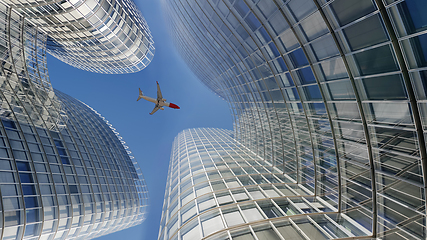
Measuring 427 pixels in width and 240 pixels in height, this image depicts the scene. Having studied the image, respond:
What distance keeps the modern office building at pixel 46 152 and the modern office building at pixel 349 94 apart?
18.4m

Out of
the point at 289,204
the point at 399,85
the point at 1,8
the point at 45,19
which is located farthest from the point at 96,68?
the point at 399,85

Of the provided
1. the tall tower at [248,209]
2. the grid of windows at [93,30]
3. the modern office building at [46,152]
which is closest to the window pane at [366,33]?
the tall tower at [248,209]

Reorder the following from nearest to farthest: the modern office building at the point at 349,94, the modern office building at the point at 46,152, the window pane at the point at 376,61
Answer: the modern office building at the point at 349,94 → the window pane at the point at 376,61 → the modern office building at the point at 46,152

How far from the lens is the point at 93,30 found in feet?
103

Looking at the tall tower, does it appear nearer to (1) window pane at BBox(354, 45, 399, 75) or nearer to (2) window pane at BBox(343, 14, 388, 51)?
(1) window pane at BBox(354, 45, 399, 75)

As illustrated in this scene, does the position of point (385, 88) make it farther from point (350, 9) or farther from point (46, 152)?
point (46, 152)

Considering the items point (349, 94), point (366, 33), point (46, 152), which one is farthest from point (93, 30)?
point (349, 94)

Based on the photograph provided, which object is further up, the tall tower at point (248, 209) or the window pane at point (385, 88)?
the window pane at point (385, 88)

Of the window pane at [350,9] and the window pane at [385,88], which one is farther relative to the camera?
the window pane at [385,88]

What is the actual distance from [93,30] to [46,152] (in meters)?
22.1

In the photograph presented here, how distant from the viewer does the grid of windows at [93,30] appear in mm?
26323

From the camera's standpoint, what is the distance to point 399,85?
1056 centimetres

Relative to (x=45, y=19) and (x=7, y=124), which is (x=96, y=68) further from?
(x=7, y=124)

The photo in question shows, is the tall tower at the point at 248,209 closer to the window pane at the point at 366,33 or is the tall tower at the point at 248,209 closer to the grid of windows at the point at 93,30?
the window pane at the point at 366,33
